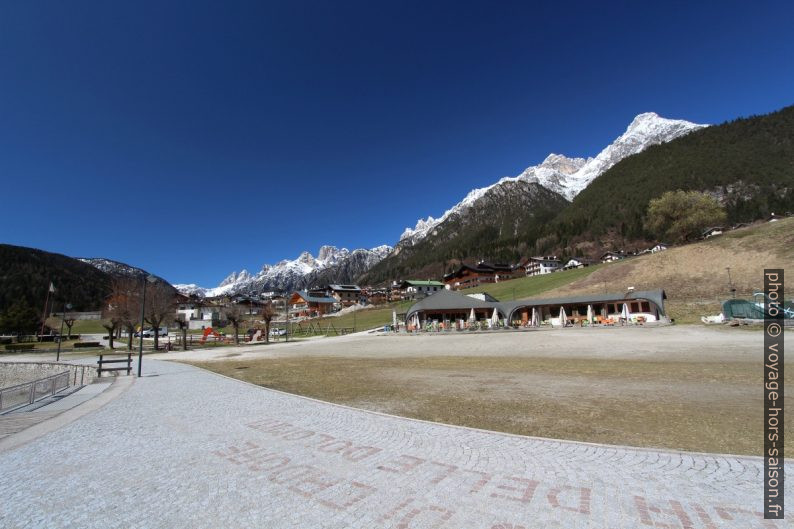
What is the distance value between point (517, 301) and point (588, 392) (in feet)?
132

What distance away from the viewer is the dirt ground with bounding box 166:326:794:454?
7160mm

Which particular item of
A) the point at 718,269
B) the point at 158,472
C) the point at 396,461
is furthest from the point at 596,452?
the point at 718,269

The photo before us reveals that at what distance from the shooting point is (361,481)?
5.10 metres

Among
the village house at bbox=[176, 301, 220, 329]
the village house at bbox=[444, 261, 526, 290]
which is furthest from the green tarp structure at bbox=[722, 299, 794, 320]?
the village house at bbox=[176, 301, 220, 329]

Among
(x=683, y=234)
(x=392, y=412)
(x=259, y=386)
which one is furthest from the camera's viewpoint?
(x=683, y=234)

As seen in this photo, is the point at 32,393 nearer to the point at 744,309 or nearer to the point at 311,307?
the point at 744,309

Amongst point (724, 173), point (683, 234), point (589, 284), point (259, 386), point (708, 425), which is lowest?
point (259, 386)

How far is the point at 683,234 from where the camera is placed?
2995 inches

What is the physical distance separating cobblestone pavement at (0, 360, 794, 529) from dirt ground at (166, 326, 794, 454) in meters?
1.19

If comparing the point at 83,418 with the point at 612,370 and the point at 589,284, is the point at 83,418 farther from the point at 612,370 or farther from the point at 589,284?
the point at 589,284

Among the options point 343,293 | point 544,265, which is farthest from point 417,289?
point 544,265

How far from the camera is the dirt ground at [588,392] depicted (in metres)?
7.16

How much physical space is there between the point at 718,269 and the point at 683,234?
36456 millimetres

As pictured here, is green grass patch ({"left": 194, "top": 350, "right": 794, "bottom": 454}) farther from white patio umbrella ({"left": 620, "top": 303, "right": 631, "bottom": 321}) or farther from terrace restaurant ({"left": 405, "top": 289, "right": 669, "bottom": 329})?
terrace restaurant ({"left": 405, "top": 289, "right": 669, "bottom": 329})
